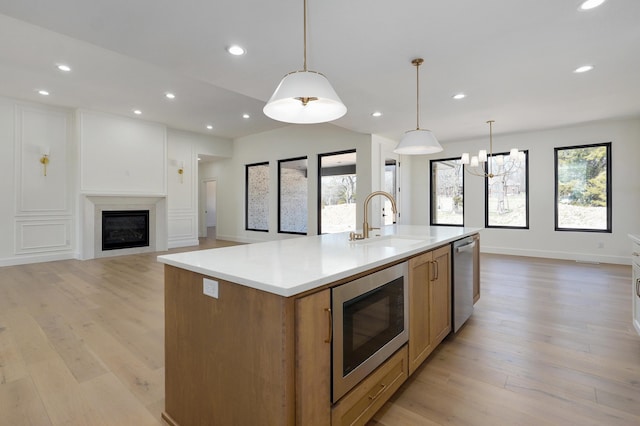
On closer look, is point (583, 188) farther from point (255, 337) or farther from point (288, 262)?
point (255, 337)

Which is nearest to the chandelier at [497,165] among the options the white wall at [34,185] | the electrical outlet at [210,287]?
the electrical outlet at [210,287]

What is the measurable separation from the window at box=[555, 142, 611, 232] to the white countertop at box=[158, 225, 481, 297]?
5424mm

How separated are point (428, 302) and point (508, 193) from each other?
5.61 metres

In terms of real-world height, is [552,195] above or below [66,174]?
below

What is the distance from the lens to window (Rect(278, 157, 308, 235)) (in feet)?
24.9

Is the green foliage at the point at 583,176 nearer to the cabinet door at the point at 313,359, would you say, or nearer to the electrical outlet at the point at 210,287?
the cabinet door at the point at 313,359

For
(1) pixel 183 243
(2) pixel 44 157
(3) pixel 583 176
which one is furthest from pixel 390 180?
(2) pixel 44 157

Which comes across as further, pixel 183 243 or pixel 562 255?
pixel 183 243

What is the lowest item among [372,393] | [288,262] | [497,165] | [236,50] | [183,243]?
[372,393]

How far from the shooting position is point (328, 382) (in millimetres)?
1219

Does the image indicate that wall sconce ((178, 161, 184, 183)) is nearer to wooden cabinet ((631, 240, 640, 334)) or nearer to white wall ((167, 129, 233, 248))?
white wall ((167, 129, 233, 248))

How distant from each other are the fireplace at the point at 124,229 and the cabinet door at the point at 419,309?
22.6 ft

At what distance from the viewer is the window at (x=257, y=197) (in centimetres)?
842

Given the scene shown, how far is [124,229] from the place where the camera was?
272 inches
